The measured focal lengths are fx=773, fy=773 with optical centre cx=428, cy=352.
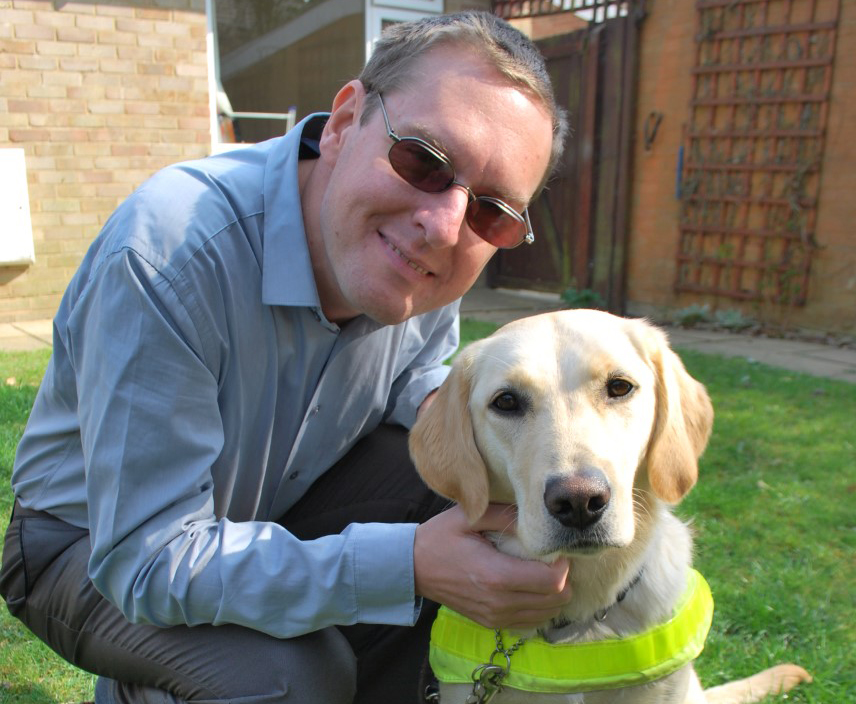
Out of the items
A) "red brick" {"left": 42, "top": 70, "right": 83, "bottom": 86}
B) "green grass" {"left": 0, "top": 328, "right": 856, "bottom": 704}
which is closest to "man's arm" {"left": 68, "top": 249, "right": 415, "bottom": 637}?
"green grass" {"left": 0, "top": 328, "right": 856, "bottom": 704}

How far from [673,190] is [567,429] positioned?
268 inches

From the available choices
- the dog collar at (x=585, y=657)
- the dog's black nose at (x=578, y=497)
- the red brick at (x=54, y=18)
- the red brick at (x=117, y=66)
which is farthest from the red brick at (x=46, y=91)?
the dog's black nose at (x=578, y=497)

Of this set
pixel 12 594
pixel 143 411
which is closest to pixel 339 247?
pixel 143 411

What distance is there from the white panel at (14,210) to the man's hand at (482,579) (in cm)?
580

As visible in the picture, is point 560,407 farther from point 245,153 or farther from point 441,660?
point 245,153

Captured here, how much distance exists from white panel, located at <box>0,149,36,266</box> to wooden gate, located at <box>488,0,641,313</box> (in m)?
4.81

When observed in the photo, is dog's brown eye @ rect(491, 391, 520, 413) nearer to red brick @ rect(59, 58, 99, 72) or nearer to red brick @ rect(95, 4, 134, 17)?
red brick @ rect(59, 58, 99, 72)

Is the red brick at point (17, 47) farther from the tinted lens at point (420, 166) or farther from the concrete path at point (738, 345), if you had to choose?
the tinted lens at point (420, 166)

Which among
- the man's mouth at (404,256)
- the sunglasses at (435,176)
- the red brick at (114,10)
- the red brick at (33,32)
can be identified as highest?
the red brick at (114,10)

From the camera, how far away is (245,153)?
220 cm

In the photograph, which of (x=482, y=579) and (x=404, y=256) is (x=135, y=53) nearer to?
(x=404, y=256)

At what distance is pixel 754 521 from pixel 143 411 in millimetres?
2625

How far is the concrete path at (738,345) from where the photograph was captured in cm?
573

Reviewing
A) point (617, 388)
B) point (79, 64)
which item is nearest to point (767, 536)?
point (617, 388)
